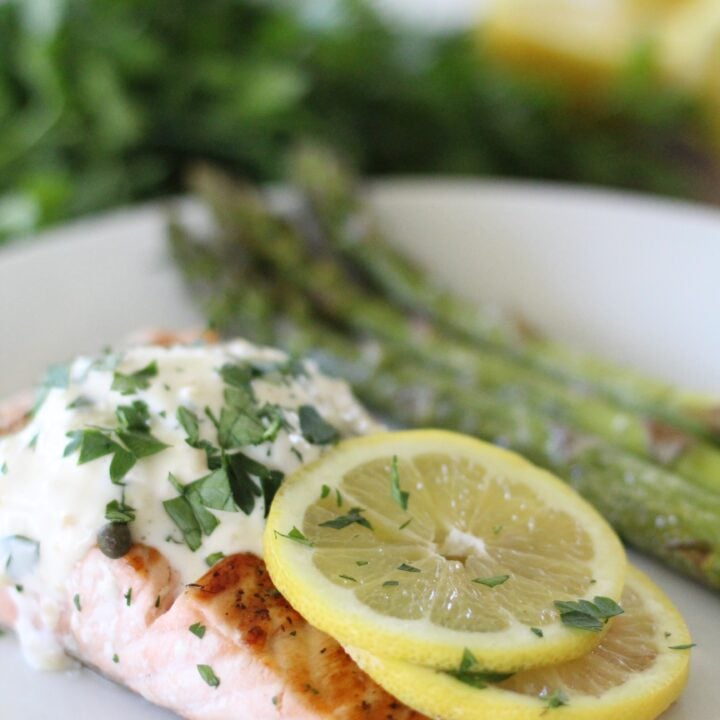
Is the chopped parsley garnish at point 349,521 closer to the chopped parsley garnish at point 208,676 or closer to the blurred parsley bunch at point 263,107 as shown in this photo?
the chopped parsley garnish at point 208,676

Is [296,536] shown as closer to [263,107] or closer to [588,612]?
[588,612]

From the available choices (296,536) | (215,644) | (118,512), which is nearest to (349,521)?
(296,536)

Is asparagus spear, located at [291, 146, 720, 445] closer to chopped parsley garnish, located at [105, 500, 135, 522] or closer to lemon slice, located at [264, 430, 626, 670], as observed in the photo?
lemon slice, located at [264, 430, 626, 670]

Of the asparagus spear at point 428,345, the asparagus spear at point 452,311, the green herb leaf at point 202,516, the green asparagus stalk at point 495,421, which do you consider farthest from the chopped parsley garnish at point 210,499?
the asparagus spear at point 452,311

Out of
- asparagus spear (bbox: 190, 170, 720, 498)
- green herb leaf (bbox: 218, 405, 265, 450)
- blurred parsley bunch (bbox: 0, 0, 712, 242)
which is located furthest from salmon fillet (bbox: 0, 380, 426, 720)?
blurred parsley bunch (bbox: 0, 0, 712, 242)

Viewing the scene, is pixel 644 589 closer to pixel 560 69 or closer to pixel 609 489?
pixel 609 489
